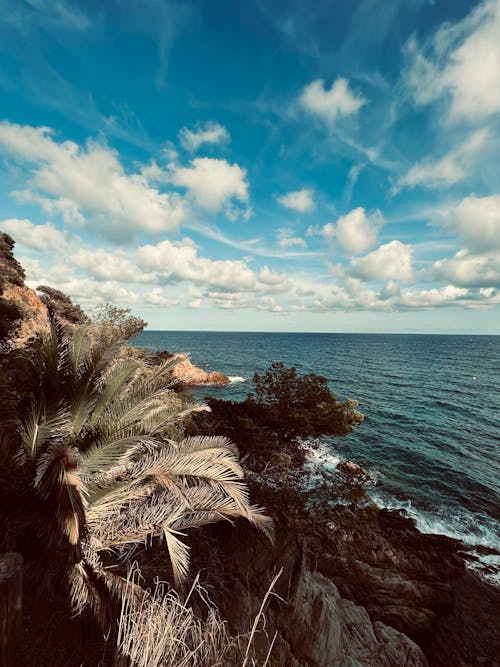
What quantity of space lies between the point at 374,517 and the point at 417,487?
320 inches

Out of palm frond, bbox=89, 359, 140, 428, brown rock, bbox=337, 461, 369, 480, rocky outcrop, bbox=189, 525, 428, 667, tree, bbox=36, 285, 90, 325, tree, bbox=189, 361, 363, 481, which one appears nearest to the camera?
palm frond, bbox=89, 359, 140, 428

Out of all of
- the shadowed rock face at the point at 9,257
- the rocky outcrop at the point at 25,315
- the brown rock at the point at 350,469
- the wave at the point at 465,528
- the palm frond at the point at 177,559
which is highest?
the shadowed rock face at the point at 9,257

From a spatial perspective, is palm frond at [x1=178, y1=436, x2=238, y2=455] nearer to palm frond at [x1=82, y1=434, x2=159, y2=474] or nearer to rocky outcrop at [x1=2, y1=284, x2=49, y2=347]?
palm frond at [x1=82, y1=434, x2=159, y2=474]

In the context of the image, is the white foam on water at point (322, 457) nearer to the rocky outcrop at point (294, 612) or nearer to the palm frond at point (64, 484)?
the rocky outcrop at point (294, 612)

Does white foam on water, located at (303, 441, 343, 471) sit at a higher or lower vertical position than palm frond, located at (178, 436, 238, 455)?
lower

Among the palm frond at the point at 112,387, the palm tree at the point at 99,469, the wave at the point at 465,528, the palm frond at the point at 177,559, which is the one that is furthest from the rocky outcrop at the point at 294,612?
the wave at the point at 465,528

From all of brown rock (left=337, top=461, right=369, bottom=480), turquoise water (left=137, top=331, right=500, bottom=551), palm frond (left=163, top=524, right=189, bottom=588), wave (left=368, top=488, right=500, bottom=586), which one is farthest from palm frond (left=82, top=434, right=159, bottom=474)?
brown rock (left=337, top=461, right=369, bottom=480)

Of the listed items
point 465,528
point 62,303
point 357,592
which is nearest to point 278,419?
point 357,592

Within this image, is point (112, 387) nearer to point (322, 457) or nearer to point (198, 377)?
point (322, 457)

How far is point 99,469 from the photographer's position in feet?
16.0

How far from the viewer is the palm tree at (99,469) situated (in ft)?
13.7

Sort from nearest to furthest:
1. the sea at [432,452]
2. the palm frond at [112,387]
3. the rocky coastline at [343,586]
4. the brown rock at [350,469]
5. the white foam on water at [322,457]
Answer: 1. the palm frond at [112,387]
2. the rocky coastline at [343,586]
3. the sea at [432,452]
4. the brown rock at [350,469]
5. the white foam on water at [322,457]

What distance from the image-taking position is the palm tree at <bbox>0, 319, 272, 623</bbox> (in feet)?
13.7

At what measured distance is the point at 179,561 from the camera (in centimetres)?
440
